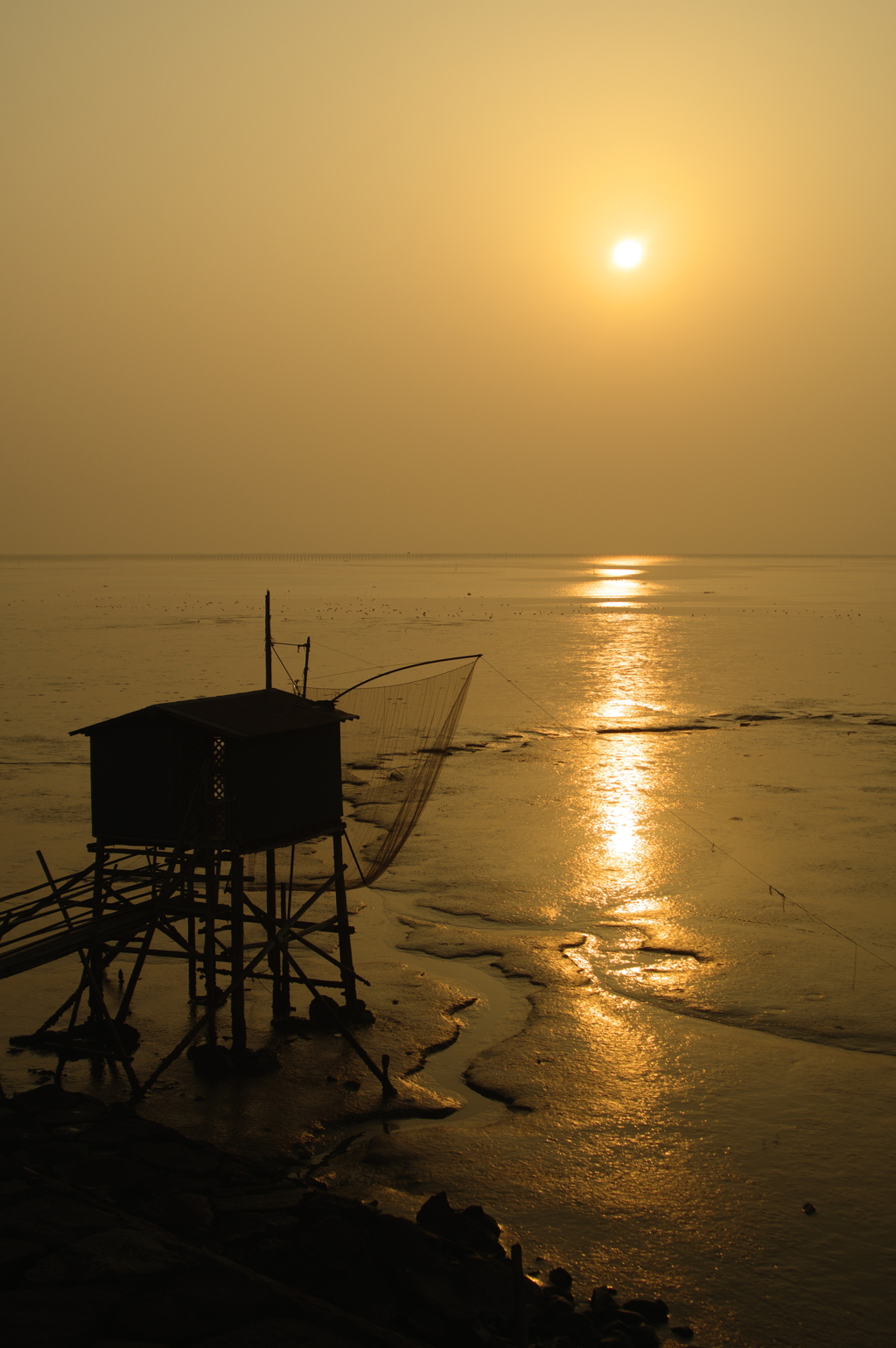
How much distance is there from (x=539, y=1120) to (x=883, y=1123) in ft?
7.86

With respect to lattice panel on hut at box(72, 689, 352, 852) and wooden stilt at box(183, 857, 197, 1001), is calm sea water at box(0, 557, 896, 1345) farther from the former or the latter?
lattice panel on hut at box(72, 689, 352, 852)

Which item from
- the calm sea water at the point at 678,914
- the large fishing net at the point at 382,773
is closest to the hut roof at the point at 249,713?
the large fishing net at the point at 382,773

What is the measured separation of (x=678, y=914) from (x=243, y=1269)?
7.34 metres

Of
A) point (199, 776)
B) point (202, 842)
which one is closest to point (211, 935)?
point (202, 842)

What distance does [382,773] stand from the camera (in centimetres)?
1758

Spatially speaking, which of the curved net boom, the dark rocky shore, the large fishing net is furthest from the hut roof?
the dark rocky shore

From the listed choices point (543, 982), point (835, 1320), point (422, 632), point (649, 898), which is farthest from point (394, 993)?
point (422, 632)

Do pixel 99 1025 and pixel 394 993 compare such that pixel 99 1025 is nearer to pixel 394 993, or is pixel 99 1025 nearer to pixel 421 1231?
pixel 394 993

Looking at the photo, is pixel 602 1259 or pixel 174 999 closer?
pixel 602 1259

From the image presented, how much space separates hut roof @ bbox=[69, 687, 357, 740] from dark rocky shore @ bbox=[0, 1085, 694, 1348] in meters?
2.85

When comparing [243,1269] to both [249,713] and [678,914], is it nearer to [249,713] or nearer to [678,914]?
[249,713]

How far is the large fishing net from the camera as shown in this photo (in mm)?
11117

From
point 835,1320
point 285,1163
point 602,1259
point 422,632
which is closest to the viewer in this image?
point 835,1320

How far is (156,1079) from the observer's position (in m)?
8.00
